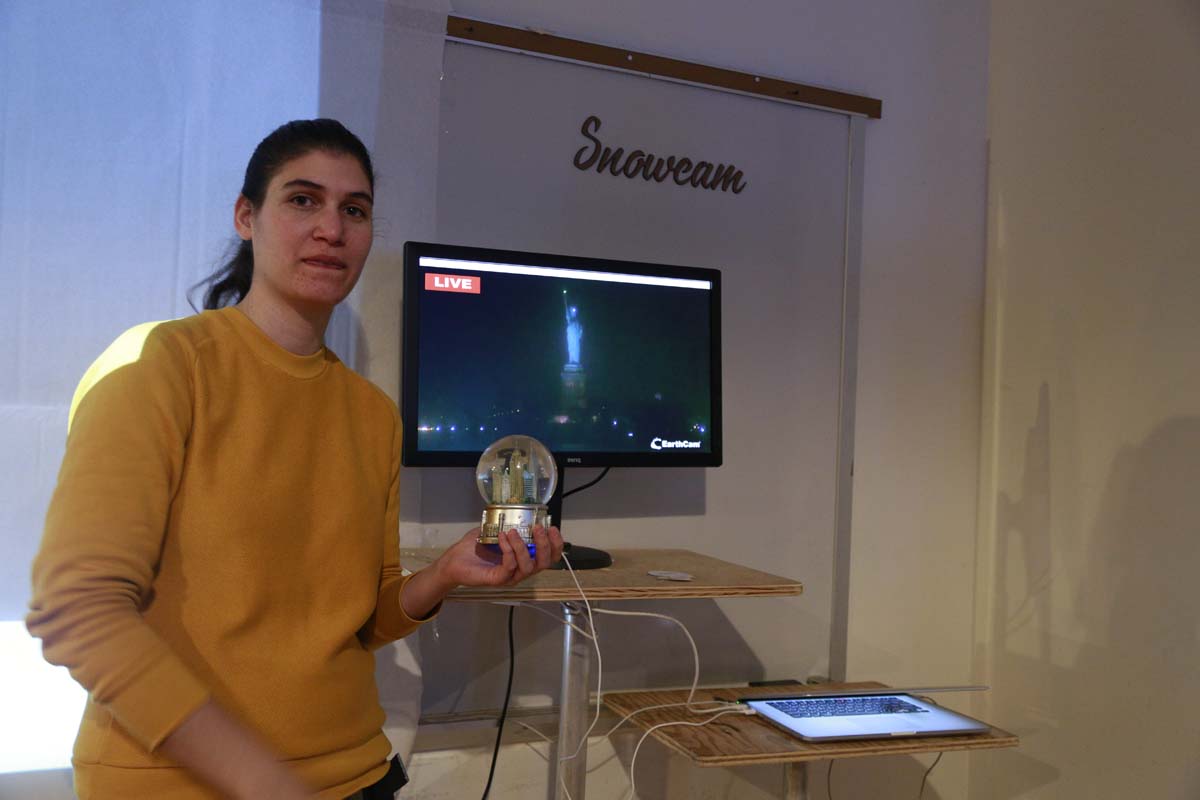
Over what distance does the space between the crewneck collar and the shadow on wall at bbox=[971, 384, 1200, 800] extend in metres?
1.86

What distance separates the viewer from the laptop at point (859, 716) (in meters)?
1.87

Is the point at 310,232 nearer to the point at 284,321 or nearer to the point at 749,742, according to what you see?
the point at 284,321

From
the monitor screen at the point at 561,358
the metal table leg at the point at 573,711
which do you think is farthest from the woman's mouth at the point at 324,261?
the metal table leg at the point at 573,711

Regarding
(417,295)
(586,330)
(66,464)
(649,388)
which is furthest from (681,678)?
(66,464)

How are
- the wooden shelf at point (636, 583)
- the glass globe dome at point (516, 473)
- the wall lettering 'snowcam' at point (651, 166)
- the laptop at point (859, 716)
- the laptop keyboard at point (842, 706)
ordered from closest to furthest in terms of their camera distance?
the glass globe dome at point (516, 473), the wooden shelf at point (636, 583), the laptop at point (859, 716), the laptop keyboard at point (842, 706), the wall lettering 'snowcam' at point (651, 166)

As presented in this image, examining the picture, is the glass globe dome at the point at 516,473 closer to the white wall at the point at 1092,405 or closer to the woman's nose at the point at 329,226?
the woman's nose at the point at 329,226

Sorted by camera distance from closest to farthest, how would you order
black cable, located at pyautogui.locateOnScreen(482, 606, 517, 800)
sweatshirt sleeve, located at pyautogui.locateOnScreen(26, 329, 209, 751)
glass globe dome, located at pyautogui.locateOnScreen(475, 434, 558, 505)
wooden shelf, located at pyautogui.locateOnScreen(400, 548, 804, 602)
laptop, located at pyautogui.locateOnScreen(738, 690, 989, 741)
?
1. sweatshirt sleeve, located at pyautogui.locateOnScreen(26, 329, 209, 751)
2. glass globe dome, located at pyautogui.locateOnScreen(475, 434, 558, 505)
3. wooden shelf, located at pyautogui.locateOnScreen(400, 548, 804, 602)
4. laptop, located at pyautogui.locateOnScreen(738, 690, 989, 741)
5. black cable, located at pyautogui.locateOnScreen(482, 606, 517, 800)

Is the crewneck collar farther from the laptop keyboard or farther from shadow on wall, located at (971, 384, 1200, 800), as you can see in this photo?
shadow on wall, located at (971, 384, 1200, 800)

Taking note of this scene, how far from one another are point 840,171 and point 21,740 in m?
2.17

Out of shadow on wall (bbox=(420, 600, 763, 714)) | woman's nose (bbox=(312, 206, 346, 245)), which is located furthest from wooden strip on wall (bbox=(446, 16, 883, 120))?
shadow on wall (bbox=(420, 600, 763, 714))

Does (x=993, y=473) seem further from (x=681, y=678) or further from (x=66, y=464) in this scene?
(x=66, y=464)

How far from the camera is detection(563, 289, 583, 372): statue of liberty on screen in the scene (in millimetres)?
2021

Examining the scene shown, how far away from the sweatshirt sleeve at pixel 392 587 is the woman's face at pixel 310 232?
0.27 m

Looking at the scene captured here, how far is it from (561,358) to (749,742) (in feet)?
2.63
